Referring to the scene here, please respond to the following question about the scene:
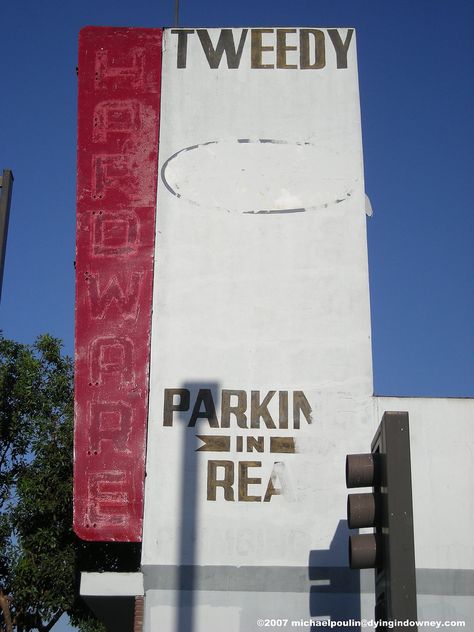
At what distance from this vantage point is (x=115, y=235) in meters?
12.5

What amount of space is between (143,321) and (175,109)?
11.9 ft

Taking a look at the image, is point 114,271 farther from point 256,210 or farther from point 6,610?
point 6,610

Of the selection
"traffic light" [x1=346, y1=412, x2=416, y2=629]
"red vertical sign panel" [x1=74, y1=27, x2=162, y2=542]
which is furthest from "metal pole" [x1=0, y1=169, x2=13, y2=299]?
"red vertical sign panel" [x1=74, y1=27, x2=162, y2=542]

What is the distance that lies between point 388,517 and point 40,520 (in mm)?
17286

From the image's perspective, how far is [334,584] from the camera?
35.4 ft

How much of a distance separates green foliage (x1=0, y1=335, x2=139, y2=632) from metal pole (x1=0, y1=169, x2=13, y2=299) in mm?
14260

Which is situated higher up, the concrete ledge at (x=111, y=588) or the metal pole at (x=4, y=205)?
the metal pole at (x=4, y=205)

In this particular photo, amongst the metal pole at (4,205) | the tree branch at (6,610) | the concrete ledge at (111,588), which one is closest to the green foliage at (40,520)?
the tree branch at (6,610)

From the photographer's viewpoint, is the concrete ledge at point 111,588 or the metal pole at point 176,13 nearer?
the concrete ledge at point 111,588

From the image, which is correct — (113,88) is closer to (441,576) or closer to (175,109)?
(175,109)

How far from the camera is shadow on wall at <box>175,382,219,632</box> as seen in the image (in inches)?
422

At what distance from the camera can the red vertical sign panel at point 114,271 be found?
37.2 feet

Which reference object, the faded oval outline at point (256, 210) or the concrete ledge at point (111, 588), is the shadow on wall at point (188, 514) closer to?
the concrete ledge at point (111, 588)

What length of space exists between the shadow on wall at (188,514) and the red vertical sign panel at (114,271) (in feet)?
1.92
